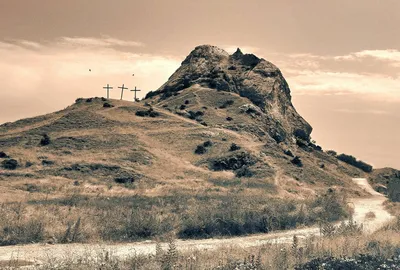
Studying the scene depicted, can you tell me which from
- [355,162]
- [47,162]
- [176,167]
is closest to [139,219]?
[47,162]

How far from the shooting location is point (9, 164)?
65875mm

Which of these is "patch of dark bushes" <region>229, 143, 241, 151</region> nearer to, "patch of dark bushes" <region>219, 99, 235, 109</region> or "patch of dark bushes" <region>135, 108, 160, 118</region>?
"patch of dark bushes" <region>135, 108, 160, 118</region>

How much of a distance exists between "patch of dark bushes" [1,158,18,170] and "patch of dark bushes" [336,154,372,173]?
8954cm

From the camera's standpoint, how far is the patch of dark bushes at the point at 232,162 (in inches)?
3004

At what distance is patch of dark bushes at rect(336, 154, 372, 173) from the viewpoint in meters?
122

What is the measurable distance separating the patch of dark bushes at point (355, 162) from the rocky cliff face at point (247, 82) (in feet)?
41.4

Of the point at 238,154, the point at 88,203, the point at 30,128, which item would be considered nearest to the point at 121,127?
the point at 30,128

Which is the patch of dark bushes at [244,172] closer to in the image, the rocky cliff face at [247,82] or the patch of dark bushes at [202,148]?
the patch of dark bushes at [202,148]

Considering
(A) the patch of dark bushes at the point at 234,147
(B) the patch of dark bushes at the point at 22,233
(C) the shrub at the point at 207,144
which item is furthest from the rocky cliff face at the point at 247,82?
(B) the patch of dark bushes at the point at 22,233

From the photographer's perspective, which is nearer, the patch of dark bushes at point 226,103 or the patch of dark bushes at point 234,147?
the patch of dark bushes at point 234,147

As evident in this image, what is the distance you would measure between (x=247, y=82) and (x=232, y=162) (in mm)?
59886

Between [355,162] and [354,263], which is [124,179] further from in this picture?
[355,162]

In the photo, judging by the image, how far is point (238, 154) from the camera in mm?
78750

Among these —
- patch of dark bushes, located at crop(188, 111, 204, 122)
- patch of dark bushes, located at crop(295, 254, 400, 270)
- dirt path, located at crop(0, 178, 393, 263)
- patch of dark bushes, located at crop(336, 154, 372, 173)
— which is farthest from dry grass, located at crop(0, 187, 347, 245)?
patch of dark bushes, located at crop(336, 154, 372, 173)
